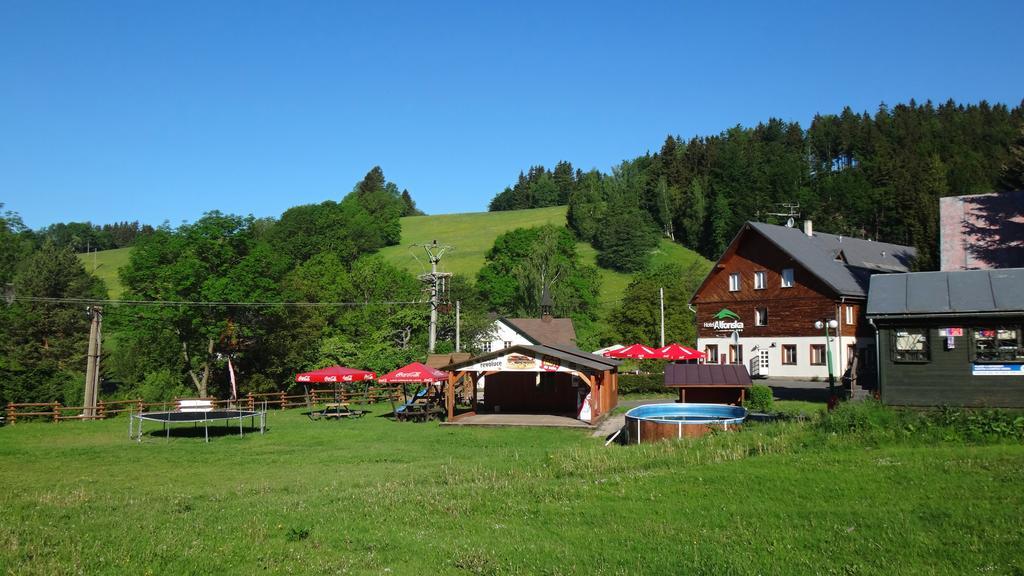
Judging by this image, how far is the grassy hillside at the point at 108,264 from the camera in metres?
93.2

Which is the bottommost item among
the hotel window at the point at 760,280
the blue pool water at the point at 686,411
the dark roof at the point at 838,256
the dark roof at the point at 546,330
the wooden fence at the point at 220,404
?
the wooden fence at the point at 220,404

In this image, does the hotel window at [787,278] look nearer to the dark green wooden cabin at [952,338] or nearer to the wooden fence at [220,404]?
the wooden fence at [220,404]

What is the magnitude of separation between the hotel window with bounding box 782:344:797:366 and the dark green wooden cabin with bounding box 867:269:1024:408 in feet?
88.6

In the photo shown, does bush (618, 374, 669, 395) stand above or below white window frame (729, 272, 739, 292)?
below

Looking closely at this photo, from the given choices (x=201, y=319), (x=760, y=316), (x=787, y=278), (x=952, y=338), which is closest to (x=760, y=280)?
(x=787, y=278)

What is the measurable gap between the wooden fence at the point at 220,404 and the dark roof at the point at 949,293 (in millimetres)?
22140

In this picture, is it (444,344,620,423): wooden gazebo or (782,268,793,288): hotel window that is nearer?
(444,344,620,423): wooden gazebo

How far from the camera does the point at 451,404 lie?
101ft

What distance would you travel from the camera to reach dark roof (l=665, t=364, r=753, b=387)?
91.5 ft

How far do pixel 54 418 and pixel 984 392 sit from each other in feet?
116

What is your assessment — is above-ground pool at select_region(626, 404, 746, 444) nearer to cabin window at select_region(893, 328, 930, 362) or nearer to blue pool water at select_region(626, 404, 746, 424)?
blue pool water at select_region(626, 404, 746, 424)

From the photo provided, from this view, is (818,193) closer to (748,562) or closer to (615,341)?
(615,341)

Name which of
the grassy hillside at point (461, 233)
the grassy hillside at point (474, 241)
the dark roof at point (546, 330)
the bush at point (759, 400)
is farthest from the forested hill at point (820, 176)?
the bush at point (759, 400)

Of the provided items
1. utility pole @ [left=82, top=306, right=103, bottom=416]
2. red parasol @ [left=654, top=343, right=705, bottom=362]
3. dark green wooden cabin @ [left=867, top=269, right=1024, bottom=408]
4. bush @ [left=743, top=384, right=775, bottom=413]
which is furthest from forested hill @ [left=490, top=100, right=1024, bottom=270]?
utility pole @ [left=82, top=306, right=103, bottom=416]
